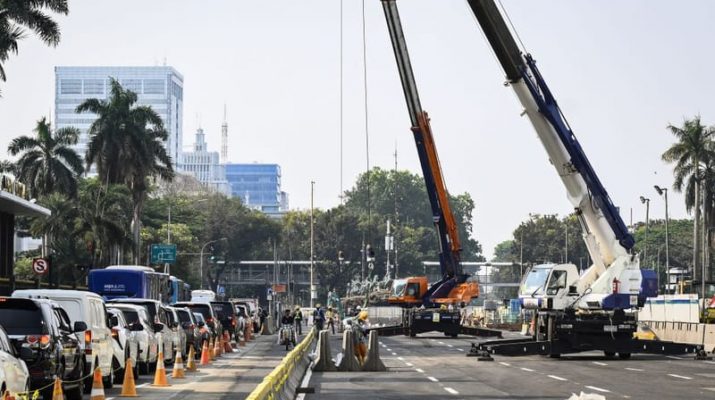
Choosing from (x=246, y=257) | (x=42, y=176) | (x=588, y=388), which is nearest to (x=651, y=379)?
(x=588, y=388)

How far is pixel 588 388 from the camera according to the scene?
30.2 metres

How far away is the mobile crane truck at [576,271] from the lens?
140 ft

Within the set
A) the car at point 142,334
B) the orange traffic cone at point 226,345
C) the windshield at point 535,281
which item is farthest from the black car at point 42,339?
the orange traffic cone at point 226,345

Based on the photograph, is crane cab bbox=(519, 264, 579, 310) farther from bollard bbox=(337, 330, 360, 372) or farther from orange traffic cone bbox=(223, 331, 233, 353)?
orange traffic cone bbox=(223, 331, 233, 353)

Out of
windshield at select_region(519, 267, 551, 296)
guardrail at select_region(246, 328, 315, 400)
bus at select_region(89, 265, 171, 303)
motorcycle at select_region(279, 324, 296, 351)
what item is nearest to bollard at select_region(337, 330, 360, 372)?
guardrail at select_region(246, 328, 315, 400)

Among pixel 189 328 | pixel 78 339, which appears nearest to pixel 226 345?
pixel 189 328

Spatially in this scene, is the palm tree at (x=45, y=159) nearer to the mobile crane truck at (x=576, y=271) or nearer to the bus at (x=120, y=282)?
the bus at (x=120, y=282)

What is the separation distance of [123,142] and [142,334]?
244 feet

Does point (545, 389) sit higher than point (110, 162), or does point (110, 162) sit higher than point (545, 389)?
point (110, 162)

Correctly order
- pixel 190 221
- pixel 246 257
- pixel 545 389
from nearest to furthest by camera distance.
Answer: pixel 545 389
pixel 190 221
pixel 246 257

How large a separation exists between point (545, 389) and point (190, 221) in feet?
435

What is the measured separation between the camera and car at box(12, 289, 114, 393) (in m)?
27.3

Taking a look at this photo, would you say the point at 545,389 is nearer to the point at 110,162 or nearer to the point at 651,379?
the point at 651,379

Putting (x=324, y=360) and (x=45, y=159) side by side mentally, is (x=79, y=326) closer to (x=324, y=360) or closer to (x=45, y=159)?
(x=324, y=360)
